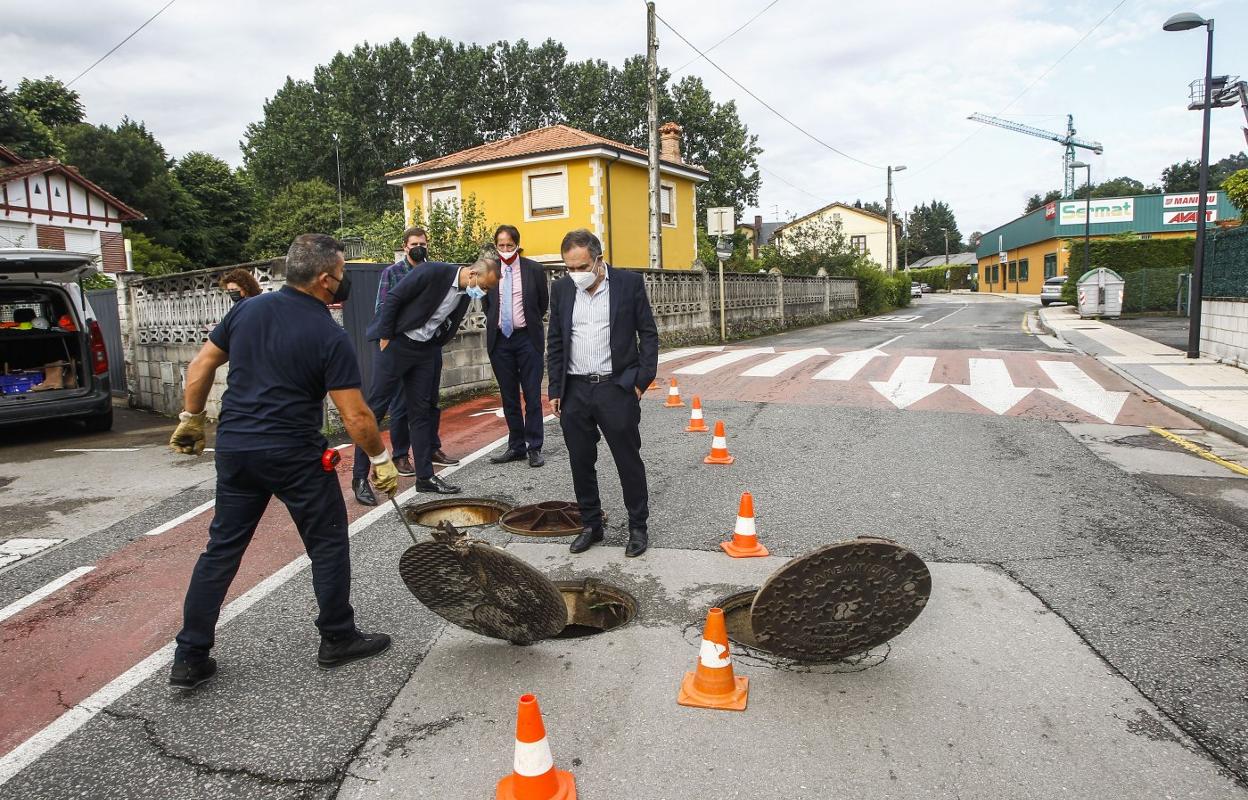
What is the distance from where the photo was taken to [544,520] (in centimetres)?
545

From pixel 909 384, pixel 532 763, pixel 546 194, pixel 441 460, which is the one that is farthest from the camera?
pixel 546 194

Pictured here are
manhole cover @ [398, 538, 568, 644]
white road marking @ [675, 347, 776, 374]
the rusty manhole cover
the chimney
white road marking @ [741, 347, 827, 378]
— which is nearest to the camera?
manhole cover @ [398, 538, 568, 644]

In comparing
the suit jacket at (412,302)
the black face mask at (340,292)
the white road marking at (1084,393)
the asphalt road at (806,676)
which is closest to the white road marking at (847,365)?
the white road marking at (1084,393)

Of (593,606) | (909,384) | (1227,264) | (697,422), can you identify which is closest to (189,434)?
(593,606)

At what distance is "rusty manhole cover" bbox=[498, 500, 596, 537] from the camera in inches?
205

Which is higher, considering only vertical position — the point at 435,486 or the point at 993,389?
the point at 993,389

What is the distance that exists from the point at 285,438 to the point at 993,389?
9909mm

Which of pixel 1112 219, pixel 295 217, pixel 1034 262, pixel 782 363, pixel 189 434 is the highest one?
pixel 295 217

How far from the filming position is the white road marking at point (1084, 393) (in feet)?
30.9

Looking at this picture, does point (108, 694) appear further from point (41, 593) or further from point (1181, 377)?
point (1181, 377)

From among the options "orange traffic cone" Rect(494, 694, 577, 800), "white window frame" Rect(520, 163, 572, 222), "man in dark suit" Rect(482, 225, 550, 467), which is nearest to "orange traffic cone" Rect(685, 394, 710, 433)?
"man in dark suit" Rect(482, 225, 550, 467)

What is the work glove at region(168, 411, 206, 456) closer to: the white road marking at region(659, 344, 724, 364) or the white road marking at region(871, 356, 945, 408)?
the white road marking at region(871, 356, 945, 408)

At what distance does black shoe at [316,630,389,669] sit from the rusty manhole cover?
173cm

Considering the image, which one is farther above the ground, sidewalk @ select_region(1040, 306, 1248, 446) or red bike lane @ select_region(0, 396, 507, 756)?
sidewalk @ select_region(1040, 306, 1248, 446)
